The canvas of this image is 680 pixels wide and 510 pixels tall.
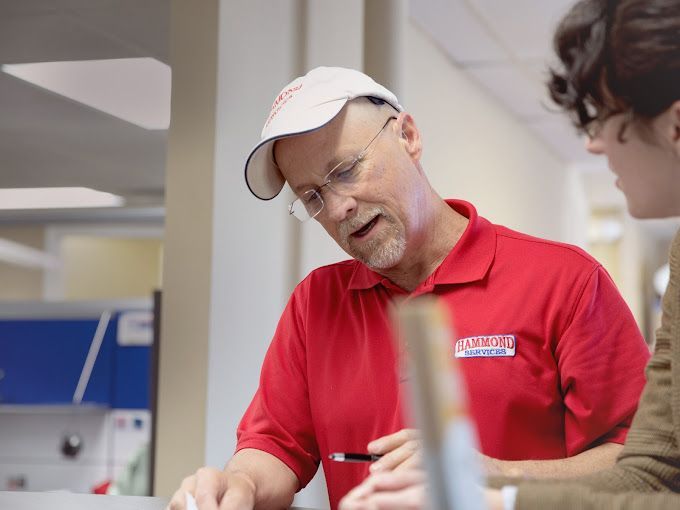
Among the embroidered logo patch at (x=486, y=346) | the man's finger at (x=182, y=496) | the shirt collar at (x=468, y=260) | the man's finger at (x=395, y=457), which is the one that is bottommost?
the man's finger at (x=182, y=496)

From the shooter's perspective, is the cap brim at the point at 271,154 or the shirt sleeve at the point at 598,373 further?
the cap brim at the point at 271,154

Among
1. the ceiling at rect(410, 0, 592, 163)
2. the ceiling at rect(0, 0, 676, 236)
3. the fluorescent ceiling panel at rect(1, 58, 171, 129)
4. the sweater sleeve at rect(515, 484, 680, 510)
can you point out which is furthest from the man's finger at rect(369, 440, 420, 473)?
the ceiling at rect(410, 0, 592, 163)

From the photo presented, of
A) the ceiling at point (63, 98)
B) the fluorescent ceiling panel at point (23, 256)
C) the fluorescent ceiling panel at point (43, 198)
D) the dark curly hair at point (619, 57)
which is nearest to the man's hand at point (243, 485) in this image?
the dark curly hair at point (619, 57)

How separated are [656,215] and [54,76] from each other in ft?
9.32

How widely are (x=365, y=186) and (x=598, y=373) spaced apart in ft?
1.84

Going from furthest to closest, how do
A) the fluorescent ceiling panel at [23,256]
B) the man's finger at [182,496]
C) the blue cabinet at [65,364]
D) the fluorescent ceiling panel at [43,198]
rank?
the fluorescent ceiling panel at [23,256], the blue cabinet at [65,364], the fluorescent ceiling panel at [43,198], the man's finger at [182,496]

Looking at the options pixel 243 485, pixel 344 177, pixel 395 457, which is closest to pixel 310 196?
pixel 344 177

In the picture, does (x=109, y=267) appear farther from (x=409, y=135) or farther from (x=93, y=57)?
(x=409, y=135)

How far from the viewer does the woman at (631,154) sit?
1.02m

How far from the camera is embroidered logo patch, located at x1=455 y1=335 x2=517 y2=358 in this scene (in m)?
1.69

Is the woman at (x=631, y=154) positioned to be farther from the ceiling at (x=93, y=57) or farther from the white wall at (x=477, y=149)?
the white wall at (x=477, y=149)

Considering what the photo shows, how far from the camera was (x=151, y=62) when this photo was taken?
3.37 metres

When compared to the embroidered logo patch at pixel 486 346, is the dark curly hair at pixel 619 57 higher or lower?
higher

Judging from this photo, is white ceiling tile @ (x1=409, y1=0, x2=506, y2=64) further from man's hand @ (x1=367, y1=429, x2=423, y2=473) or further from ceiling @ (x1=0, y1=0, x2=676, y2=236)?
man's hand @ (x1=367, y1=429, x2=423, y2=473)
